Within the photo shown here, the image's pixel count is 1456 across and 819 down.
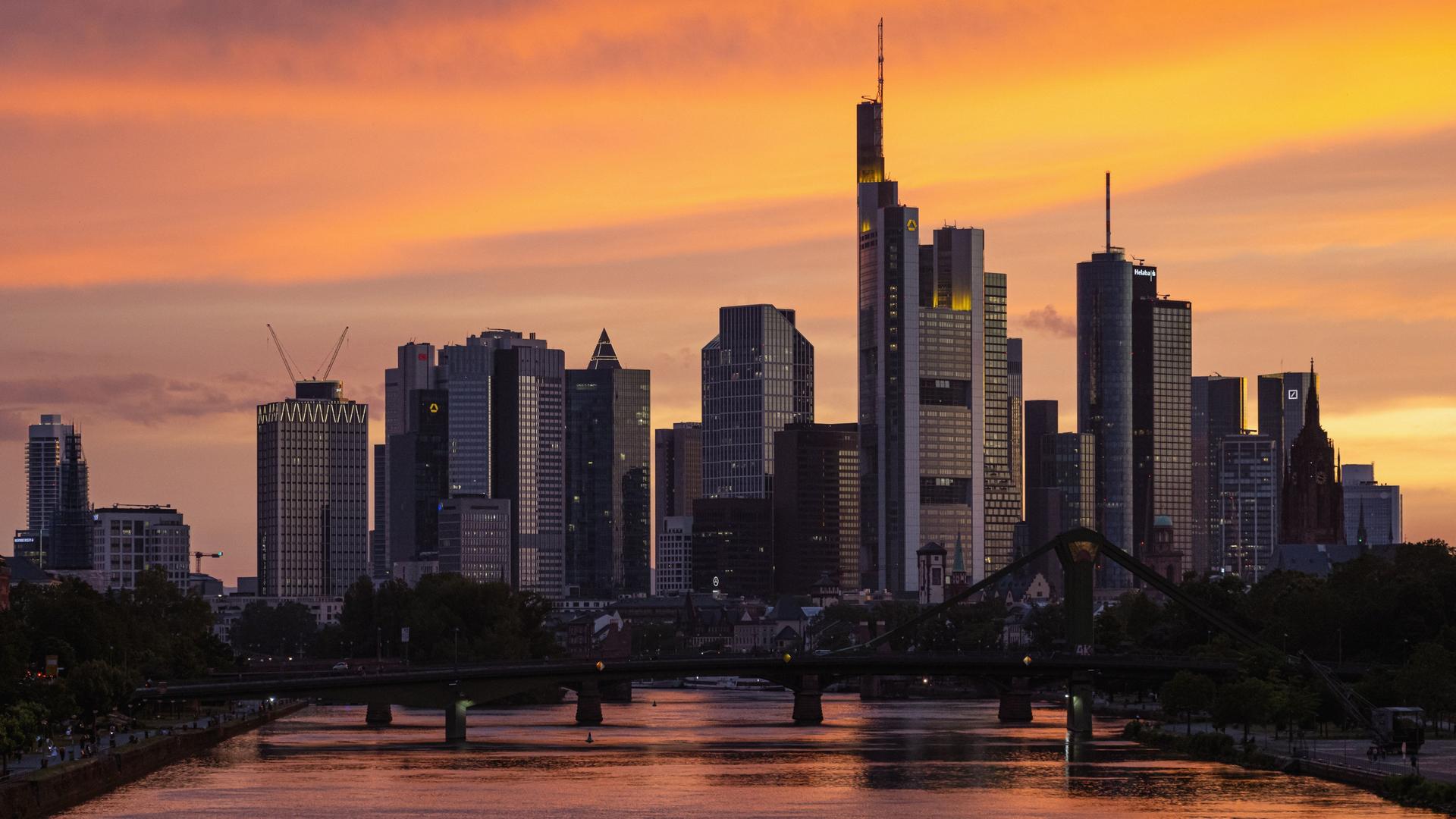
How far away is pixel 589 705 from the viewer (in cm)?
18600

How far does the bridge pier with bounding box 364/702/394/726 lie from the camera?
18888 centimetres

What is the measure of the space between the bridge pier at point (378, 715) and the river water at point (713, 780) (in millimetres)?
17868

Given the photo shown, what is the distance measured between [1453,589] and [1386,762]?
58534mm

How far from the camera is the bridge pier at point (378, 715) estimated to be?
188875mm

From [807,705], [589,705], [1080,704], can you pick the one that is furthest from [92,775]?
[807,705]

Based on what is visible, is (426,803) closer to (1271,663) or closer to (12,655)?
(12,655)

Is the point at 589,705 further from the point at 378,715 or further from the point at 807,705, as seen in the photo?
the point at 378,715

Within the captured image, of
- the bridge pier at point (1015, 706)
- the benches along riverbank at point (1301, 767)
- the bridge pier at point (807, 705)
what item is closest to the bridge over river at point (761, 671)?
the bridge pier at point (807, 705)

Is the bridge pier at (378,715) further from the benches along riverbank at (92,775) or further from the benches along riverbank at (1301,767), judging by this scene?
the benches along riverbank at (1301,767)

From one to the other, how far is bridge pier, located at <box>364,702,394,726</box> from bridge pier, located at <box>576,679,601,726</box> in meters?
15.3

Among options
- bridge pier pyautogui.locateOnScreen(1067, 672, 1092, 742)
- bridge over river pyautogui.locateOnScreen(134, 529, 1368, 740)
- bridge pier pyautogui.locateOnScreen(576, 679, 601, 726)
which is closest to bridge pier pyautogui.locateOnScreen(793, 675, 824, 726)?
bridge over river pyautogui.locateOnScreen(134, 529, 1368, 740)

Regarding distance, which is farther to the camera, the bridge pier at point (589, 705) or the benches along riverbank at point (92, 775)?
the bridge pier at point (589, 705)

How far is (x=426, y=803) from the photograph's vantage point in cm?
11056

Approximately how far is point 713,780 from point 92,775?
3086cm
